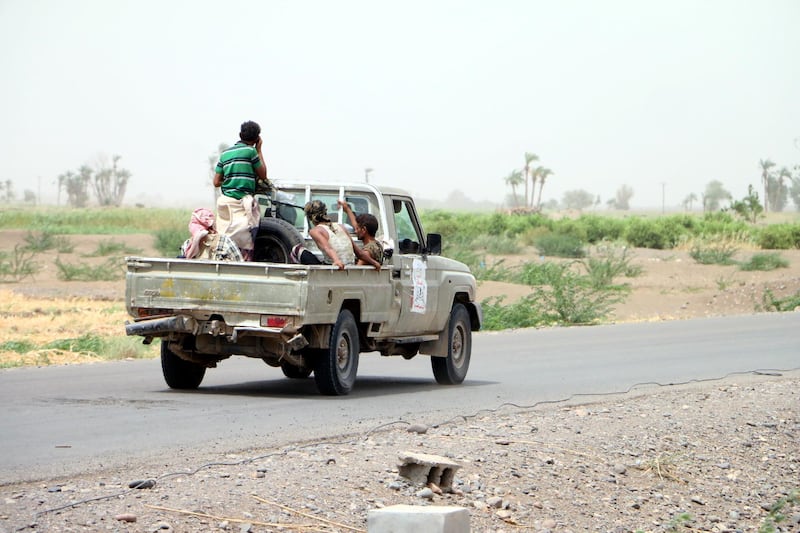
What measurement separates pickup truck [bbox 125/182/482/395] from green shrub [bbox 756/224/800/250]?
57.0 meters

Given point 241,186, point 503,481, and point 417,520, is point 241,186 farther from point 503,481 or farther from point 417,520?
point 417,520

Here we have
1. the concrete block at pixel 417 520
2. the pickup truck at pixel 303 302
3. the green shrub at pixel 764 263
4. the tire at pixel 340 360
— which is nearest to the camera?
the concrete block at pixel 417 520

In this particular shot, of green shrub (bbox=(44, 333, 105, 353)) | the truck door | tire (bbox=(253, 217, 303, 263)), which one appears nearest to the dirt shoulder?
the truck door

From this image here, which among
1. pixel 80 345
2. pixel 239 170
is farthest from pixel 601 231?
pixel 239 170

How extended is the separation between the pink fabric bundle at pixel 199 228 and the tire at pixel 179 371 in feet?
3.32

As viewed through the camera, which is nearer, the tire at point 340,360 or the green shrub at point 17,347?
the tire at point 340,360

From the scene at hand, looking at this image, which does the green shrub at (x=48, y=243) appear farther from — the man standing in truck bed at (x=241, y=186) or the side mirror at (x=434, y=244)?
the man standing in truck bed at (x=241, y=186)

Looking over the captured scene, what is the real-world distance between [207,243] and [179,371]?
4.87 ft

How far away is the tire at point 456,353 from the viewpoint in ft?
50.8

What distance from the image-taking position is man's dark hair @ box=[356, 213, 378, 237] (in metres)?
13.9

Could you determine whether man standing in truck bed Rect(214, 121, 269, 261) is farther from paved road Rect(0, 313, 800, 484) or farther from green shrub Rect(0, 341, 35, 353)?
green shrub Rect(0, 341, 35, 353)

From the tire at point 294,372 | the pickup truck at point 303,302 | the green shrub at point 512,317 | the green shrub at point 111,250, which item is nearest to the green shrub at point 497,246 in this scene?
the green shrub at point 111,250

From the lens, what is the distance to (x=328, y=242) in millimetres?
13289

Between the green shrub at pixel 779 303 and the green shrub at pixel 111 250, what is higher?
the green shrub at pixel 111 250
